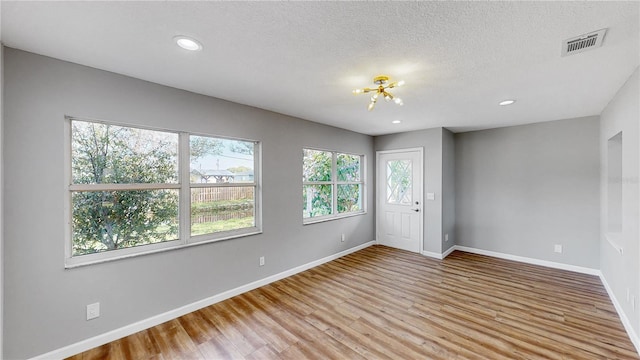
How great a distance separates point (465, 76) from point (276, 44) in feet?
5.65

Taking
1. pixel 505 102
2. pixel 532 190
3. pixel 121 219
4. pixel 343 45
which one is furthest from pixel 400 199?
pixel 121 219

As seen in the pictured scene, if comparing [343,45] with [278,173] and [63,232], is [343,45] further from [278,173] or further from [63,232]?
[63,232]

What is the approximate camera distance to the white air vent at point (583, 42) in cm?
161

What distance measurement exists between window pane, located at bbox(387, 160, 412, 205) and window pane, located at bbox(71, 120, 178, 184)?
13.2 ft

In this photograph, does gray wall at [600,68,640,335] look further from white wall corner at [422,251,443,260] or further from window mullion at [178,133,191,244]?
window mullion at [178,133,191,244]

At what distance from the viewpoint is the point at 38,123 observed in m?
1.93

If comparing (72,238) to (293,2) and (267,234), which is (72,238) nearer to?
(267,234)

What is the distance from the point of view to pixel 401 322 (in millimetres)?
2516

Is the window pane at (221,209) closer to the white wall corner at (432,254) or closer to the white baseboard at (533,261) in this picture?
the white wall corner at (432,254)

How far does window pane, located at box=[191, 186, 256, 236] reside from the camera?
2.86 m

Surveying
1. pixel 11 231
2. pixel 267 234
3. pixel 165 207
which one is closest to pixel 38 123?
pixel 11 231

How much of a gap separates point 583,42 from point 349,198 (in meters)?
3.81

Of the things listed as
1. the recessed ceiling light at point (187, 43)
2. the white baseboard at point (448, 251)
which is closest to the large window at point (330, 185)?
the white baseboard at point (448, 251)

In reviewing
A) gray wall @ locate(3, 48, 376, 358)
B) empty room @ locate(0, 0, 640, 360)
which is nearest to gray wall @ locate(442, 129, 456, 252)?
empty room @ locate(0, 0, 640, 360)
